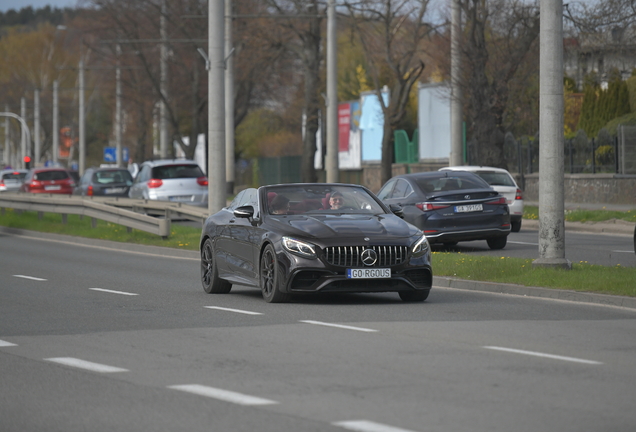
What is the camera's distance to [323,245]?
13.2 meters

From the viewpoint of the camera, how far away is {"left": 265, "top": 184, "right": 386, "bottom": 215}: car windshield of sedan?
14.5 meters

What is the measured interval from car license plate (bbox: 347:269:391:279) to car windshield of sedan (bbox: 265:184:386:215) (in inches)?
50.2

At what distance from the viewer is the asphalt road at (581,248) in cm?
1962

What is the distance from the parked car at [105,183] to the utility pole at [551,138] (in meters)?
25.5

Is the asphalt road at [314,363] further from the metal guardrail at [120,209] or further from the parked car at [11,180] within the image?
the parked car at [11,180]

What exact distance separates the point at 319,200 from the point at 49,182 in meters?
34.1

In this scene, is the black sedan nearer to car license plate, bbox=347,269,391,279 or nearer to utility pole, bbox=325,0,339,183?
car license plate, bbox=347,269,391,279

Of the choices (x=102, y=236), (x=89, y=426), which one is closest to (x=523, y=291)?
(x=89, y=426)

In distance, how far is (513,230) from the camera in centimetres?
2772

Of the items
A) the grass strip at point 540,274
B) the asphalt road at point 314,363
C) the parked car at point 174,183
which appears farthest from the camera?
the parked car at point 174,183

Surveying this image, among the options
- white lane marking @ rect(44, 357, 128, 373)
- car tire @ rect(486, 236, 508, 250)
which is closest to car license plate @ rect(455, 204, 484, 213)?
car tire @ rect(486, 236, 508, 250)

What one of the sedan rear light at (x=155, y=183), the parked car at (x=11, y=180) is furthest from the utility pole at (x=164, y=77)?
the sedan rear light at (x=155, y=183)

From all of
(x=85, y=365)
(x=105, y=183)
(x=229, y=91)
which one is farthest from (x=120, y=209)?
(x=85, y=365)

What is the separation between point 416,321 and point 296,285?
6.02 feet
